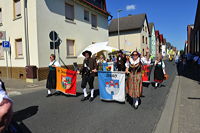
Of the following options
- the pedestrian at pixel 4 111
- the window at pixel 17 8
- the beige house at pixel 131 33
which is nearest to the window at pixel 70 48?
the window at pixel 17 8

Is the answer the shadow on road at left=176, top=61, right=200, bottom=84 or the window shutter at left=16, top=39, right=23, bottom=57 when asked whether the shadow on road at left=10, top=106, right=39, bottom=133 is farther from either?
the shadow on road at left=176, top=61, right=200, bottom=84

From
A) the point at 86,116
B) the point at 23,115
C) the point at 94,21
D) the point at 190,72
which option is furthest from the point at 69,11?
the point at 190,72

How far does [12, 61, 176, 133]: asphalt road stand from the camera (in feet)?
11.1

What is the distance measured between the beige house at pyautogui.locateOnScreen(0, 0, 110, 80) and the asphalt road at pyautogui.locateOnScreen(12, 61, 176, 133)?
18.9 feet

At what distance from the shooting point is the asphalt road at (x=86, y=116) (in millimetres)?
3379

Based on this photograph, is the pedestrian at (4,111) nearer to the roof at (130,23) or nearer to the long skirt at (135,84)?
the long skirt at (135,84)

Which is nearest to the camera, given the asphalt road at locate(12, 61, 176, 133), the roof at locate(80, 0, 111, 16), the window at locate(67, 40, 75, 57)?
the asphalt road at locate(12, 61, 176, 133)

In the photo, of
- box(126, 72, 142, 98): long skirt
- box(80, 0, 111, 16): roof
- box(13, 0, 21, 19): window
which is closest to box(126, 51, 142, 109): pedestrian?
box(126, 72, 142, 98): long skirt

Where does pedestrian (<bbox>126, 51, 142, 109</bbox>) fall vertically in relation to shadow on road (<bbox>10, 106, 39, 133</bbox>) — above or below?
above

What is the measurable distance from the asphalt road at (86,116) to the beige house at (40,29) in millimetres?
5754

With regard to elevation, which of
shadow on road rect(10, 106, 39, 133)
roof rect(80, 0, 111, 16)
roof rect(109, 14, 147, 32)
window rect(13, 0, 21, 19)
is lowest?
shadow on road rect(10, 106, 39, 133)

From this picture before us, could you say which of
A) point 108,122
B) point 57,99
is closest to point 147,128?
point 108,122

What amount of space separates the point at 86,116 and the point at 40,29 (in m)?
8.20

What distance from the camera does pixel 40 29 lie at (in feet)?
33.4
